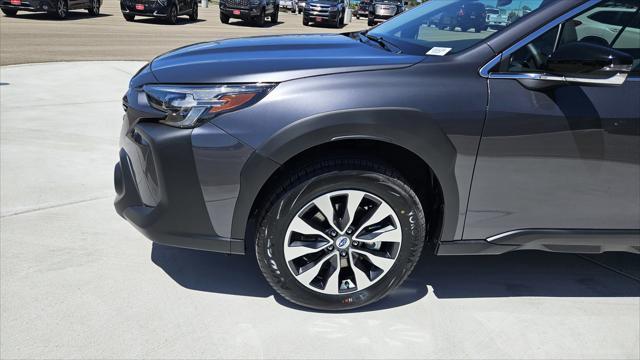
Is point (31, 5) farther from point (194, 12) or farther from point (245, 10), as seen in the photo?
point (245, 10)

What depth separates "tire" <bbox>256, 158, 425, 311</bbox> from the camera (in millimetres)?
2666

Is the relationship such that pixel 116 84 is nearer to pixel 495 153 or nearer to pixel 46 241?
pixel 46 241

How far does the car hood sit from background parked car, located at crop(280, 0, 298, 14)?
41857 millimetres

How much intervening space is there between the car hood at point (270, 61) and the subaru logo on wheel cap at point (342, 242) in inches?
31.1

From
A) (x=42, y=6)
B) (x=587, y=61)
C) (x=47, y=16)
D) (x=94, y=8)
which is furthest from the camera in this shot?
(x=94, y=8)

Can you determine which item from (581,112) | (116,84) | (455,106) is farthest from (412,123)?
(116,84)

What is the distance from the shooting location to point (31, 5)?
58.7 ft

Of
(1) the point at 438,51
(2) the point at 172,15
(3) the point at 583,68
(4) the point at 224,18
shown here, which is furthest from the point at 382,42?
(4) the point at 224,18

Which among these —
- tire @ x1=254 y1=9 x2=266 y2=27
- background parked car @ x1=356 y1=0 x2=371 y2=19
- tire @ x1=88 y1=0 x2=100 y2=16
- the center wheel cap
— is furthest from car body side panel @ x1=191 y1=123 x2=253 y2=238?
background parked car @ x1=356 y1=0 x2=371 y2=19

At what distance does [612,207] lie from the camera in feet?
9.35

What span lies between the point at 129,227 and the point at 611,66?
2955 millimetres

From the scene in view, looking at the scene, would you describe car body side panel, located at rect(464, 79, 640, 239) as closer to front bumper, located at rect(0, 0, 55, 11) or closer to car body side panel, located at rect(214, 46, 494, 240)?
car body side panel, located at rect(214, 46, 494, 240)

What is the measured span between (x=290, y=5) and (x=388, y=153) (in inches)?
1757

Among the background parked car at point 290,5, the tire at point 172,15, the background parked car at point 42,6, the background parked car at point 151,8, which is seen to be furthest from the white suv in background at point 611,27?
the background parked car at point 290,5
